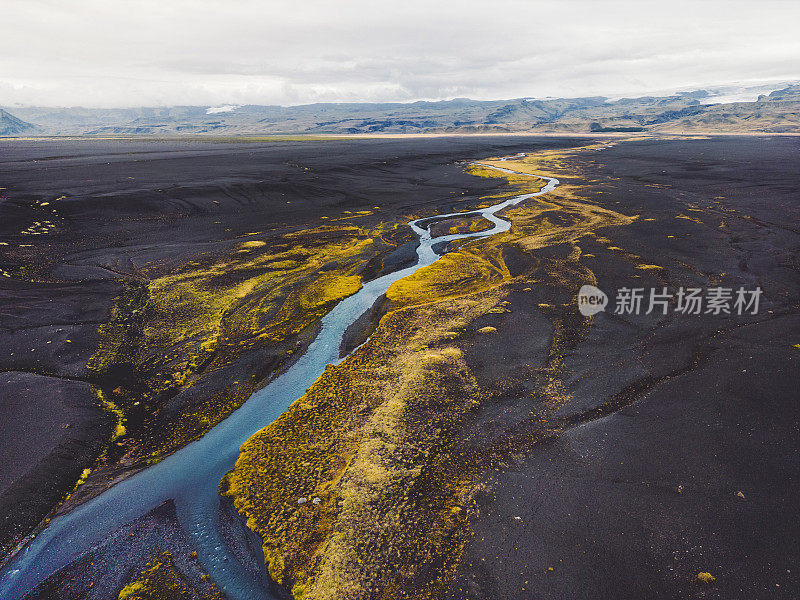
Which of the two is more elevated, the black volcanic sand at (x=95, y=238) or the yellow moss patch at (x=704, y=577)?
the black volcanic sand at (x=95, y=238)

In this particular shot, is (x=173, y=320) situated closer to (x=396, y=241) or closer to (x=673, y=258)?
(x=396, y=241)

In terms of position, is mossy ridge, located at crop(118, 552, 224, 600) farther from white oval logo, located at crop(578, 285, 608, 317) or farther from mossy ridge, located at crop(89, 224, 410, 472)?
white oval logo, located at crop(578, 285, 608, 317)

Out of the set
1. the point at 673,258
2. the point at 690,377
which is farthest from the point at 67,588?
the point at 673,258

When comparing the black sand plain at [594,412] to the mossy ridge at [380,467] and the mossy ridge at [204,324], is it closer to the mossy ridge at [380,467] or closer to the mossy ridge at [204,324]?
the mossy ridge at [380,467]
